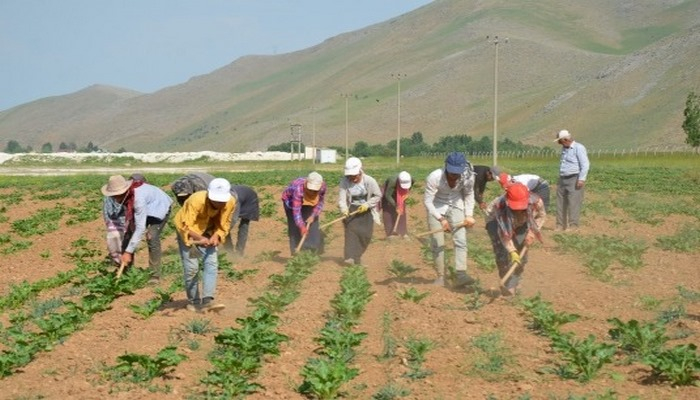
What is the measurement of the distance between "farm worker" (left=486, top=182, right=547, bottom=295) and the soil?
1.57 feet

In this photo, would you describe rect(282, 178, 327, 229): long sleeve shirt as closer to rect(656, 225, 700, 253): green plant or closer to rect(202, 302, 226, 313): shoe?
rect(202, 302, 226, 313): shoe

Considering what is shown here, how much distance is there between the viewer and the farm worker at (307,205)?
46.7ft

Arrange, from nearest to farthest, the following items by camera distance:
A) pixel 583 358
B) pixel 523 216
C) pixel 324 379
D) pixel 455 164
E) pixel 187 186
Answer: pixel 324 379 < pixel 583 358 < pixel 523 216 < pixel 455 164 < pixel 187 186

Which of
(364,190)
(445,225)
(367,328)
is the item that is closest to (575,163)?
(364,190)

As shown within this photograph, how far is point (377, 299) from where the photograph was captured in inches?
460

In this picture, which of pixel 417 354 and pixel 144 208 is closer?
Result: pixel 417 354

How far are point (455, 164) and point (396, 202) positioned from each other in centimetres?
536

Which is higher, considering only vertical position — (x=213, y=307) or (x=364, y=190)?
(x=364, y=190)

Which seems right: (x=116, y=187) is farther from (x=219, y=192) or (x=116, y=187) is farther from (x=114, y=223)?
(x=219, y=192)

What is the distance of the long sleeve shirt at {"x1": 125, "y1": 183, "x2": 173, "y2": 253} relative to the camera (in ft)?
38.5

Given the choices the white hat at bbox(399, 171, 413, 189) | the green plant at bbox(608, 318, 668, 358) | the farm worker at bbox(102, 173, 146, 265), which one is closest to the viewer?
the green plant at bbox(608, 318, 668, 358)

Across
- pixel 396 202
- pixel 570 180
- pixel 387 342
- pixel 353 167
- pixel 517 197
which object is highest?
pixel 353 167

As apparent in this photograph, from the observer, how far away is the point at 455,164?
11.5m

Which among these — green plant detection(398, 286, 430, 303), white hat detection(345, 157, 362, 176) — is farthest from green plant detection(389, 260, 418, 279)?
green plant detection(398, 286, 430, 303)
